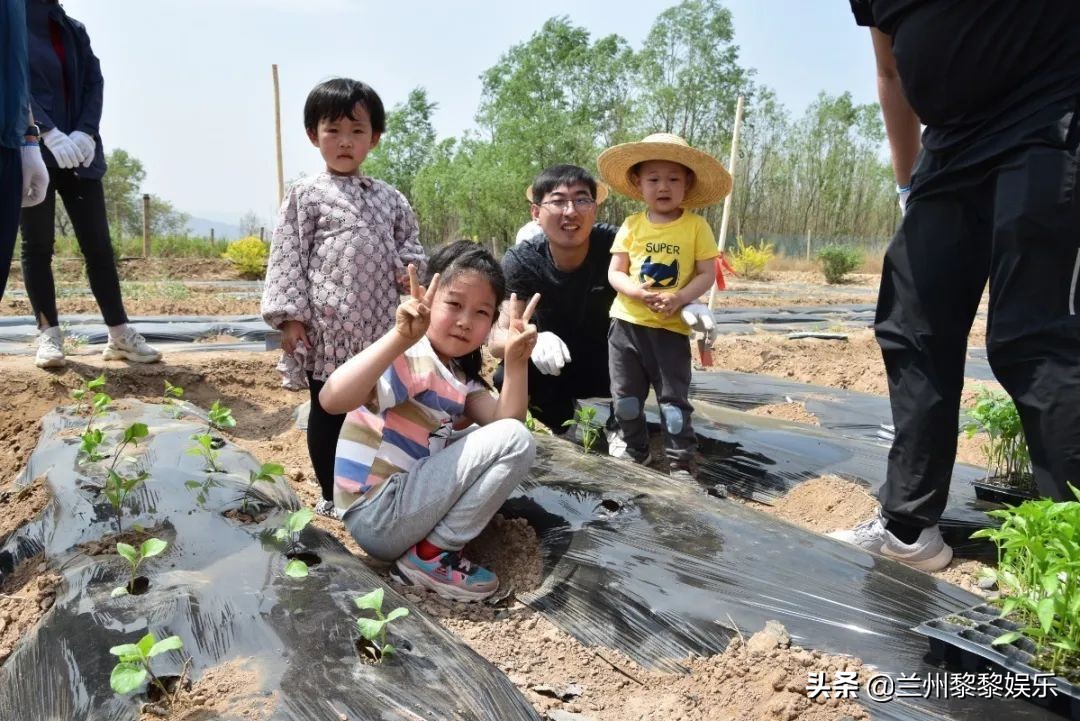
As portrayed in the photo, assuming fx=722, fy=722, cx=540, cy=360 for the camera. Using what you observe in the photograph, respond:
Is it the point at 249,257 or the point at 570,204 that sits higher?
the point at 570,204

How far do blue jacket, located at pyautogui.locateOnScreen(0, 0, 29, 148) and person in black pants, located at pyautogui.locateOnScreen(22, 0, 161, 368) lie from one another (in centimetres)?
138

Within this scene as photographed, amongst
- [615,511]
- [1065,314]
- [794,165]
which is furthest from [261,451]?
[794,165]

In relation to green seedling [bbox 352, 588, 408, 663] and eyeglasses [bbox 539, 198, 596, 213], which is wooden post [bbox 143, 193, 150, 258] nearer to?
eyeglasses [bbox 539, 198, 596, 213]

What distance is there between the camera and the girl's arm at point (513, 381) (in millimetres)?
2055

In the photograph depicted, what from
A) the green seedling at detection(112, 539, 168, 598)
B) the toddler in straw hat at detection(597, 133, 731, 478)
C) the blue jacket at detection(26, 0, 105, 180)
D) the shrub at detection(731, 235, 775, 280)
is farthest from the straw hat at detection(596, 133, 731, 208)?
the shrub at detection(731, 235, 775, 280)

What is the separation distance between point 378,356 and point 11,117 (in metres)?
1.40

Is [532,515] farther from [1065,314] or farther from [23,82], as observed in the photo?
[23,82]

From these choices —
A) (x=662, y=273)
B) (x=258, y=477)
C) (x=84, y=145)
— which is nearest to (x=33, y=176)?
(x=84, y=145)

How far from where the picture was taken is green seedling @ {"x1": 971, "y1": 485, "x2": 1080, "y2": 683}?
121 centimetres

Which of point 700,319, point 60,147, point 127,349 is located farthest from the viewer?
point 127,349

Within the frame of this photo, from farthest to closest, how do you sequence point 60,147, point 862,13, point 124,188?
→ point 124,188, point 60,147, point 862,13

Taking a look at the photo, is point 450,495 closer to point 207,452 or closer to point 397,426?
point 397,426

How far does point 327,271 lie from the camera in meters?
2.46

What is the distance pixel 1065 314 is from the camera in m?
1.60
